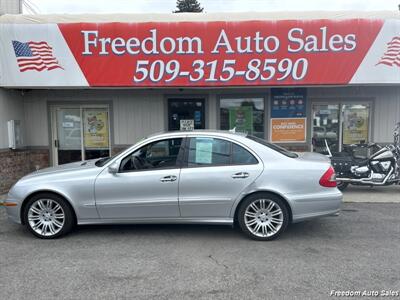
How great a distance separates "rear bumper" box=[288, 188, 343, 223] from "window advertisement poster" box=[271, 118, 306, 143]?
4647 mm

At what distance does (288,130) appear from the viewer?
9.11 metres

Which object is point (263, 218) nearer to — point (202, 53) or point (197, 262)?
point (197, 262)

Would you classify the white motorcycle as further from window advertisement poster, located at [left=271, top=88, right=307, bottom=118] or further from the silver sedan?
the silver sedan

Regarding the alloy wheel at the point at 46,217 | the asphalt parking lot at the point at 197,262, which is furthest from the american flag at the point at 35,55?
the alloy wheel at the point at 46,217

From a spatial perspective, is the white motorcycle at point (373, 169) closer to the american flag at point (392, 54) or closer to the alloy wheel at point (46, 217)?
the american flag at point (392, 54)

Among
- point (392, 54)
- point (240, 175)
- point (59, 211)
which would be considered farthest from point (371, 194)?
point (59, 211)

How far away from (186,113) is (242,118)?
1.63m

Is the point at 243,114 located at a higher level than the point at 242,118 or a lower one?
higher

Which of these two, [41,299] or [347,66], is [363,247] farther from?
[347,66]

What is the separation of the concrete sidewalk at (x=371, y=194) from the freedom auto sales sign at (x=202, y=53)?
2607 millimetres

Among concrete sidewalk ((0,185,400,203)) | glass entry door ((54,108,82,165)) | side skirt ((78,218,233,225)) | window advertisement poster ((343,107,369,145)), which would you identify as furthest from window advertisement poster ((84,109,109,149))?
window advertisement poster ((343,107,369,145))

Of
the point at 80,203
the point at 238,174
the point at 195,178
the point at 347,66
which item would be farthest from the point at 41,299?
the point at 347,66

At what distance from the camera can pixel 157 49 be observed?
7.70 meters

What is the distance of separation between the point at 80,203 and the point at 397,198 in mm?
6506
